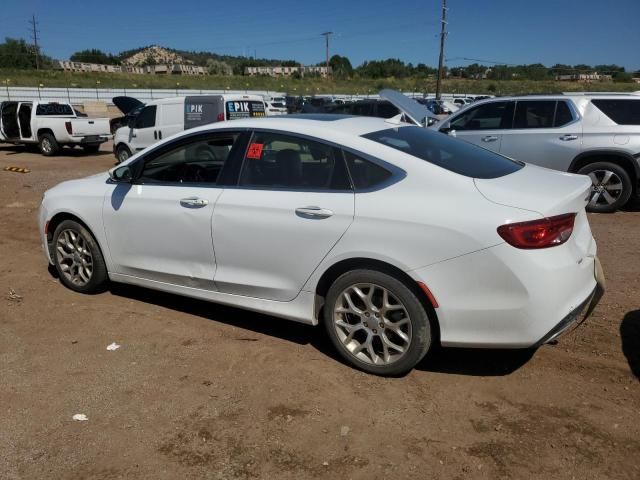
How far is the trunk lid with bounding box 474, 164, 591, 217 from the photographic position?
9.96 ft

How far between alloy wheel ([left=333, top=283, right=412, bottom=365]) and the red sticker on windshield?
1195mm

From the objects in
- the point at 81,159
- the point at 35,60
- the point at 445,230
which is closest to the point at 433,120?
the point at 445,230

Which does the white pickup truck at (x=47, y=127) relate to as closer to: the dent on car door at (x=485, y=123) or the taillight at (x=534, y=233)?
the dent on car door at (x=485, y=123)

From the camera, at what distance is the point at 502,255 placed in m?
2.93

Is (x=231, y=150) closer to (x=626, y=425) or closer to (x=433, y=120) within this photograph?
(x=626, y=425)

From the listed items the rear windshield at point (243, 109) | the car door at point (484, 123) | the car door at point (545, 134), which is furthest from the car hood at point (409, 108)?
the rear windshield at point (243, 109)

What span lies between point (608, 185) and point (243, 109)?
27.0 feet

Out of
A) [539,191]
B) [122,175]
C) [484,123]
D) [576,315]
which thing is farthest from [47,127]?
[576,315]

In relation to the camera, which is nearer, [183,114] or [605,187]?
[605,187]

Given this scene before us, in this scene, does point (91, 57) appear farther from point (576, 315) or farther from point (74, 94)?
point (576, 315)

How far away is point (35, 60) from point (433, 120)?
9259cm

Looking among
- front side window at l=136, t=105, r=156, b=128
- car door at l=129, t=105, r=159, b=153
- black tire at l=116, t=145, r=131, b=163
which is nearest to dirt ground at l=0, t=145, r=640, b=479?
car door at l=129, t=105, r=159, b=153

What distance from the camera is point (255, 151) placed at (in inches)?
153

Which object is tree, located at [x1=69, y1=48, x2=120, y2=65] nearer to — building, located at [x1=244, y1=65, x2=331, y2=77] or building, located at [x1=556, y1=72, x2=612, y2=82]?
building, located at [x1=244, y1=65, x2=331, y2=77]
